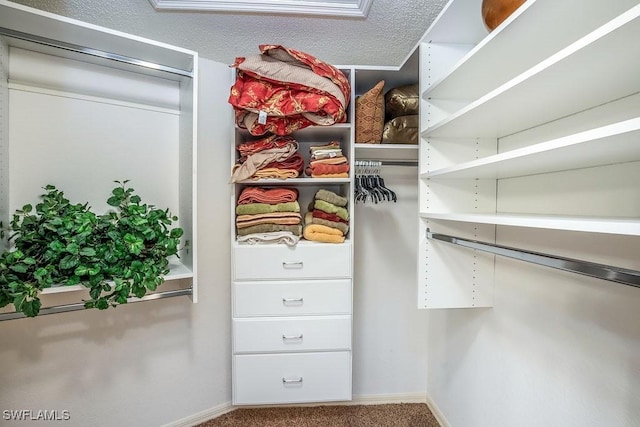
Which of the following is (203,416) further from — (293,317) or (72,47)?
(72,47)

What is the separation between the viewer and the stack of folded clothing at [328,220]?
4.90ft

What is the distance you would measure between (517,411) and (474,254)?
622 millimetres

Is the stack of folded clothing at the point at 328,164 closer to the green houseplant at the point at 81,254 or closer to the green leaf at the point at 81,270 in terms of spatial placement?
the green houseplant at the point at 81,254

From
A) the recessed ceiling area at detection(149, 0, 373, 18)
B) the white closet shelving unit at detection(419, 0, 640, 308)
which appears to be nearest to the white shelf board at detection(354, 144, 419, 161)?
the white closet shelving unit at detection(419, 0, 640, 308)

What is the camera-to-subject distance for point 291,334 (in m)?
1.49

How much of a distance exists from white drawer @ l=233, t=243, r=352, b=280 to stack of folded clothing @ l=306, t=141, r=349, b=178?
0.35 meters

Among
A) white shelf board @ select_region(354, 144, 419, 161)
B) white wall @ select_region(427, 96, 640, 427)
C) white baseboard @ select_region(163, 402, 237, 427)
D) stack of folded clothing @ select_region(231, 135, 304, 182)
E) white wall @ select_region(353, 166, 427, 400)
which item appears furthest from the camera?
white wall @ select_region(353, 166, 427, 400)

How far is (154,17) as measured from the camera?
1339mm

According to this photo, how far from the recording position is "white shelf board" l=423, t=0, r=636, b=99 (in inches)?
27.4

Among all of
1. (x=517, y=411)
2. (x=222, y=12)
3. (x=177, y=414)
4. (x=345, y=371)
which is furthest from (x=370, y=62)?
(x=177, y=414)

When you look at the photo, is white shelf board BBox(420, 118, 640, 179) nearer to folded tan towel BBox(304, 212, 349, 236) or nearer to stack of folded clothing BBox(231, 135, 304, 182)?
folded tan towel BBox(304, 212, 349, 236)

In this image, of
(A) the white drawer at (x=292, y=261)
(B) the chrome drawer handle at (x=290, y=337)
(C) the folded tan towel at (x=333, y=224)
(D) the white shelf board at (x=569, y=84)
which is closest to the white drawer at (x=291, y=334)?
(B) the chrome drawer handle at (x=290, y=337)

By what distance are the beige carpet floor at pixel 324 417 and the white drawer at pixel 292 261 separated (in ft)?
2.97

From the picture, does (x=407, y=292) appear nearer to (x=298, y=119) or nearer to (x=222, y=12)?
(x=298, y=119)
